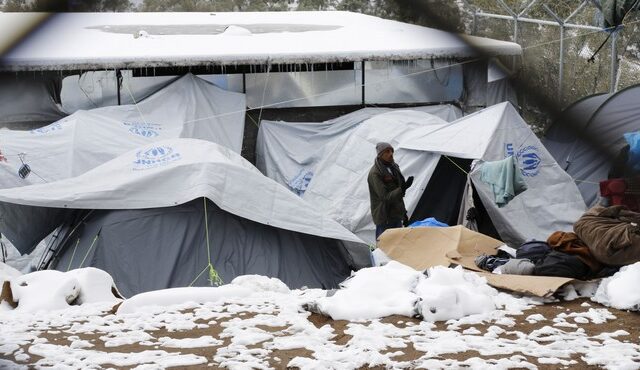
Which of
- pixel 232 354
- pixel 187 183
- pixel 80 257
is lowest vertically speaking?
pixel 80 257

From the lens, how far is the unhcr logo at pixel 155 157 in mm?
9266

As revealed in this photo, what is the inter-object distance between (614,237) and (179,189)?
4727 millimetres

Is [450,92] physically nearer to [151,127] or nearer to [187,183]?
[151,127]

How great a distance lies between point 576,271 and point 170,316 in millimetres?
2351

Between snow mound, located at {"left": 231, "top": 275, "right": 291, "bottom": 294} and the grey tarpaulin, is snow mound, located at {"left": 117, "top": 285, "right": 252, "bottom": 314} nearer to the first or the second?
snow mound, located at {"left": 231, "top": 275, "right": 291, "bottom": 294}

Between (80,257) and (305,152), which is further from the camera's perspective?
(305,152)

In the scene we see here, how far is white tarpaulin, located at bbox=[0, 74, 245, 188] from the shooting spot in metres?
10.5

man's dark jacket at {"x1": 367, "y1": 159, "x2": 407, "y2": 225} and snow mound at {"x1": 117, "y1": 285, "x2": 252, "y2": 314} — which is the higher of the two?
snow mound at {"x1": 117, "y1": 285, "x2": 252, "y2": 314}

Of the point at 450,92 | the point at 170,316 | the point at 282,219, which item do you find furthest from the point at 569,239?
the point at 450,92

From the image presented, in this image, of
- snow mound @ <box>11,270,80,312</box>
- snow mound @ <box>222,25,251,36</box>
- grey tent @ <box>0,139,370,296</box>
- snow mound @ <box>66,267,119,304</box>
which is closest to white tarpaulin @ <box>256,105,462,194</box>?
snow mound @ <box>222,25,251,36</box>

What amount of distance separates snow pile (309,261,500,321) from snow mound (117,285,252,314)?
642 mm

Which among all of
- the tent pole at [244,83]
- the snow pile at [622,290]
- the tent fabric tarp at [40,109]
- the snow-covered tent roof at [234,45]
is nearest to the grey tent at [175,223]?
the snow-covered tent roof at [234,45]

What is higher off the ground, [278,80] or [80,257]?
[278,80]

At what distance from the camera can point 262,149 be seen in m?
12.9
